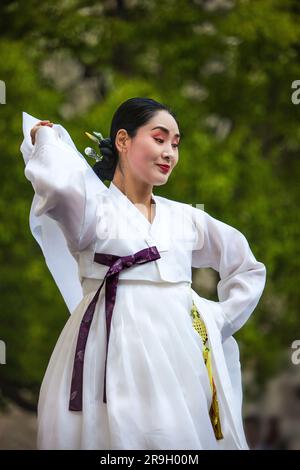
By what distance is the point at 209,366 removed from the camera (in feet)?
11.9

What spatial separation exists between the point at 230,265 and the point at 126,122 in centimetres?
59

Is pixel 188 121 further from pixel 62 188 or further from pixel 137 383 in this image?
pixel 137 383

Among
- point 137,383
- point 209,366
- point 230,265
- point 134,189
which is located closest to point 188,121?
point 230,265

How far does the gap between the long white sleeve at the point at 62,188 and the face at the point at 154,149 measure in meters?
0.18

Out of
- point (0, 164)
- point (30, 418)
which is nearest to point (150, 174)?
point (0, 164)

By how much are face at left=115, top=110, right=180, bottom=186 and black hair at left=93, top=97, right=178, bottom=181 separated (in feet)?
0.07

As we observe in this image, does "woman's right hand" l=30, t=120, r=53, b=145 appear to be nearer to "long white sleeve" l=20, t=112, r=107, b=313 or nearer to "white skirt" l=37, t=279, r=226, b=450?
"long white sleeve" l=20, t=112, r=107, b=313

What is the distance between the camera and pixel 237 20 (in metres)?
→ 9.37

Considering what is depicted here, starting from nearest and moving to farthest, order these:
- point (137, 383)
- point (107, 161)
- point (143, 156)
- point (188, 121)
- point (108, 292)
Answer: point (137, 383)
point (108, 292)
point (143, 156)
point (107, 161)
point (188, 121)

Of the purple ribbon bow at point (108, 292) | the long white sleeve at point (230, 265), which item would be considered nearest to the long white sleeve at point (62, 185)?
the purple ribbon bow at point (108, 292)

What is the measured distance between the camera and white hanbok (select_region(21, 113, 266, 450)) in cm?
346

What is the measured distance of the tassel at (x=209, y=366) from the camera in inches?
142

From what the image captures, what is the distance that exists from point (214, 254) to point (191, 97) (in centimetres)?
594

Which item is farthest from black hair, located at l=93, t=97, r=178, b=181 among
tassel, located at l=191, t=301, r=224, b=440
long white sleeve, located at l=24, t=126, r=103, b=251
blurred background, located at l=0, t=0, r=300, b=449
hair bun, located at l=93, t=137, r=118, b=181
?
blurred background, located at l=0, t=0, r=300, b=449
